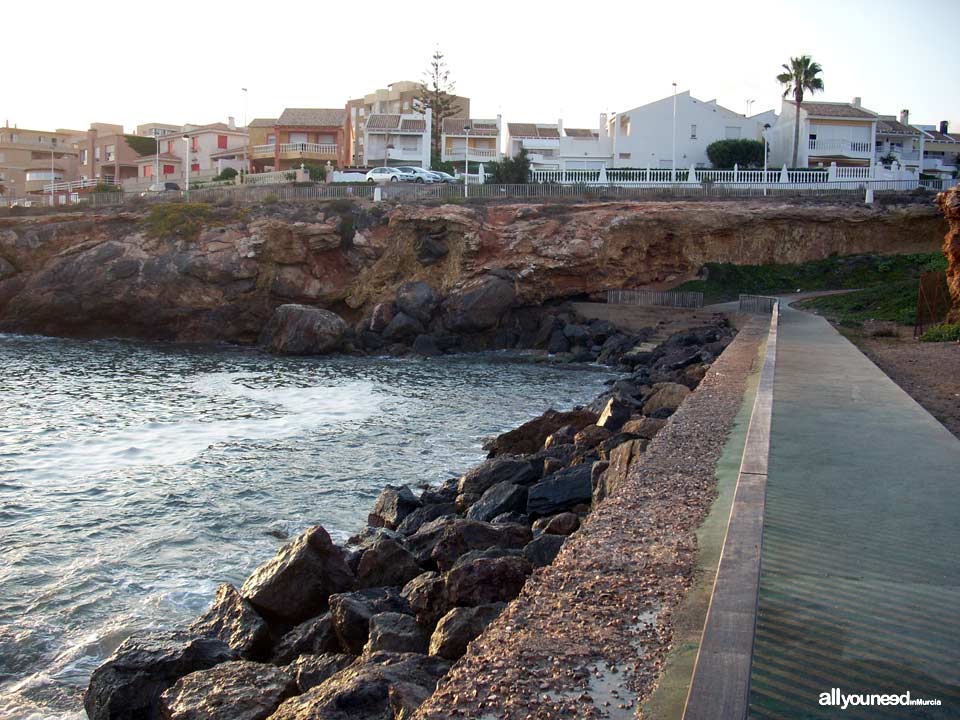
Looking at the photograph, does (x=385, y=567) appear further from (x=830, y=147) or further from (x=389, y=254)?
(x=830, y=147)

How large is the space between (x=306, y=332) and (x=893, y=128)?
52.3 meters

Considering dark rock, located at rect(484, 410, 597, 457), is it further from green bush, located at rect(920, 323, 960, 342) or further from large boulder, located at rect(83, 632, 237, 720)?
green bush, located at rect(920, 323, 960, 342)

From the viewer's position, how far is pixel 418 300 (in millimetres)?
38125

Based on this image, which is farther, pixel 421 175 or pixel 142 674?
pixel 421 175

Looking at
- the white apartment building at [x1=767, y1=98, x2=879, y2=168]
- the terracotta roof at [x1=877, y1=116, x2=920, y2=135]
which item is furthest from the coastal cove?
the terracotta roof at [x1=877, y1=116, x2=920, y2=135]

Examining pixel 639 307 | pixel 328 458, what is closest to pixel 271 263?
pixel 639 307

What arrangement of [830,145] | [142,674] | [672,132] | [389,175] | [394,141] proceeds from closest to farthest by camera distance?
[142,674] < [389,175] < [830,145] < [672,132] < [394,141]

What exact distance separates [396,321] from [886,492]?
30615mm

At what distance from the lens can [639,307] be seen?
37031mm

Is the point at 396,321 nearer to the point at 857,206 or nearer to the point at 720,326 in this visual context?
Result: the point at 720,326

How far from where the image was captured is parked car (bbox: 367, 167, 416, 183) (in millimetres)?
48344

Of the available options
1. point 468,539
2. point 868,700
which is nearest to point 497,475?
point 468,539

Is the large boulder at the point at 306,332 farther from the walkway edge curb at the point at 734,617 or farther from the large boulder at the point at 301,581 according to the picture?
the walkway edge curb at the point at 734,617

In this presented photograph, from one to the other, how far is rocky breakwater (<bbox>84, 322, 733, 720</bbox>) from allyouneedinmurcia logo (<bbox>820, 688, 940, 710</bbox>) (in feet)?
7.37
